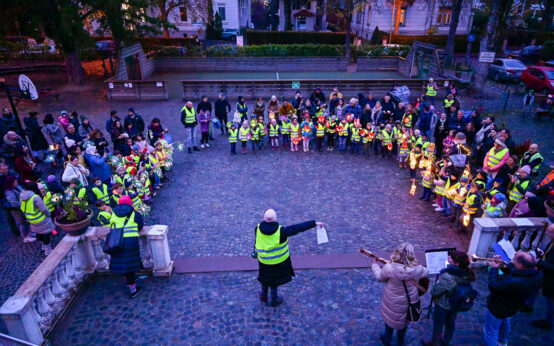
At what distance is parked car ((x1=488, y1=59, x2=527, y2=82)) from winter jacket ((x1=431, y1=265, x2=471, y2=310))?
24.3m

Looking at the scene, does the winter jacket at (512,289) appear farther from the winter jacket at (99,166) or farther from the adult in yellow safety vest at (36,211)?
the winter jacket at (99,166)

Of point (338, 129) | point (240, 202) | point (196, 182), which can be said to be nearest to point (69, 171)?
point (196, 182)

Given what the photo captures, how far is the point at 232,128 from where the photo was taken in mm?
13141

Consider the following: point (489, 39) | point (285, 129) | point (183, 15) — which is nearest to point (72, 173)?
point (285, 129)

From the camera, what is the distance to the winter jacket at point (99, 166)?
31.5 feet

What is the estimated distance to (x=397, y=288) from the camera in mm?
4703

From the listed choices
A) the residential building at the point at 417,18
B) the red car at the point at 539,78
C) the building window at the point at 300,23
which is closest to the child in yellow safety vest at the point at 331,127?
the red car at the point at 539,78

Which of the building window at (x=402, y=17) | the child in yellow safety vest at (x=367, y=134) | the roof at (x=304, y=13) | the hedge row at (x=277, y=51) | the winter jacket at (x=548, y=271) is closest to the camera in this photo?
the winter jacket at (x=548, y=271)

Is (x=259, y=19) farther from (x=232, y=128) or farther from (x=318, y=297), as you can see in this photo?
(x=318, y=297)

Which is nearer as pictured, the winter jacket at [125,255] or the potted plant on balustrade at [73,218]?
the winter jacket at [125,255]

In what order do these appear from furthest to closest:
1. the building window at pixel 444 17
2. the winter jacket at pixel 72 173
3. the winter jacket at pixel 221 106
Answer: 1. the building window at pixel 444 17
2. the winter jacket at pixel 221 106
3. the winter jacket at pixel 72 173

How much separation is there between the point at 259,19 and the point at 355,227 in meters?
67.1

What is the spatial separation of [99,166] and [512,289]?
963 centimetres

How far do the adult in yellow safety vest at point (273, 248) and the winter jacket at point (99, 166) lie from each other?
607 centimetres
